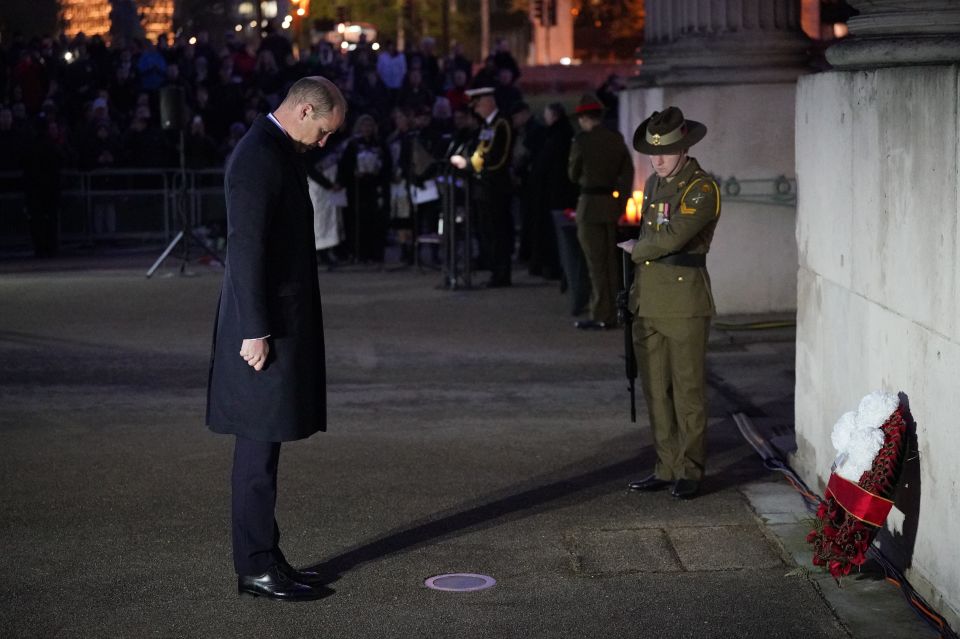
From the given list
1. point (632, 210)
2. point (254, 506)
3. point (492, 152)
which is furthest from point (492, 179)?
point (254, 506)

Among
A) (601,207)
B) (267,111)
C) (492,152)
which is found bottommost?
(601,207)

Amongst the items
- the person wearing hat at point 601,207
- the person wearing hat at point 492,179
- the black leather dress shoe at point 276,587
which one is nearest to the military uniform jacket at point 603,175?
the person wearing hat at point 601,207

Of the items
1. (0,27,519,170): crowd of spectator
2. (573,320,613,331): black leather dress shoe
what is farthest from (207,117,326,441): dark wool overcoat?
(0,27,519,170): crowd of spectator

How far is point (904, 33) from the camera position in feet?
23.1

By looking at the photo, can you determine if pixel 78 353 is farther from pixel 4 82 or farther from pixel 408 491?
pixel 4 82

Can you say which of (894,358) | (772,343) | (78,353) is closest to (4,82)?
(78,353)

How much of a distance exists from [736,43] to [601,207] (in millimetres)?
2027

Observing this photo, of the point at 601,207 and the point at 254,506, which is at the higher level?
the point at 601,207

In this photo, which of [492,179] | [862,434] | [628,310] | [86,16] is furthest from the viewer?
[86,16]

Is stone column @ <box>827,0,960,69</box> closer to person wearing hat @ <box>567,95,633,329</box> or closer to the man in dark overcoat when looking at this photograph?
the man in dark overcoat

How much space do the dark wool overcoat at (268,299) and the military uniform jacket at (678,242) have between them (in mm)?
2202

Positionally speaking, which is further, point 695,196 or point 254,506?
point 695,196

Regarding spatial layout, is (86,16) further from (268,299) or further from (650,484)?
(268,299)

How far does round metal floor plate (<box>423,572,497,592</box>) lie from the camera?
6.81 m
